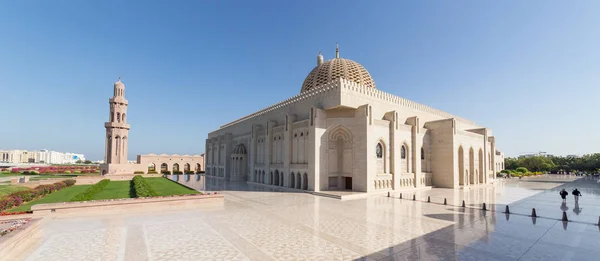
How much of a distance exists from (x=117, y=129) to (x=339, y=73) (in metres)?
31.0

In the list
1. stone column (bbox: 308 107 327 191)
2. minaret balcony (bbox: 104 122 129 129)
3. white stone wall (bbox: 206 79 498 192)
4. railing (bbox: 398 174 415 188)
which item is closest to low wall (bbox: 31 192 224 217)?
stone column (bbox: 308 107 327 191)

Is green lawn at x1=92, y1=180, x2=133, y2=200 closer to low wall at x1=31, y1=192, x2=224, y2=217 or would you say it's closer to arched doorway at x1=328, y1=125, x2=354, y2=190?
low wall at x1=31, y1=192, x2=224, y2=217

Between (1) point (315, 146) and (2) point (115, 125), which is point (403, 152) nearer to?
(1) point (315, 146)

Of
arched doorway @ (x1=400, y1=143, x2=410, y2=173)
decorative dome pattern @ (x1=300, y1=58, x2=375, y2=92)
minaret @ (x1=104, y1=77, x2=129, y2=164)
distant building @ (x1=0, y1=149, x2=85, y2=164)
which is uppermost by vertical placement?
decorative dome pattern @ (x1=300, y1=58, x2=375, y2=92)

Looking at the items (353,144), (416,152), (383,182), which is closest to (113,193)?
(353,144)

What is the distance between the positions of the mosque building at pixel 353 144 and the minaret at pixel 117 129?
667 inches

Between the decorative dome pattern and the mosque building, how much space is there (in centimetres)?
11

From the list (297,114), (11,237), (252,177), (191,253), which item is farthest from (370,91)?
(11,237)

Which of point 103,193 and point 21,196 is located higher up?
point 21,196

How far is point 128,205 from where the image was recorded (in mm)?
13234

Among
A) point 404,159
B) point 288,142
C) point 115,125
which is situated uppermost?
point 115,125

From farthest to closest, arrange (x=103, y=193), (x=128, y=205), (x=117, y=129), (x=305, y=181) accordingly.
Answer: (x=117, y=129) → (x=305, y=181) → (x=103, y=193) → (x=128, y=205)

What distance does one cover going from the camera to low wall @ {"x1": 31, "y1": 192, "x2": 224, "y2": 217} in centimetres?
1179

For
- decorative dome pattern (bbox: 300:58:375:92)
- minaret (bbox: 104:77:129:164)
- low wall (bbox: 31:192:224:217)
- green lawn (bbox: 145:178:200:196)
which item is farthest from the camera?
minaret (bbox: 104:77:129:164)
